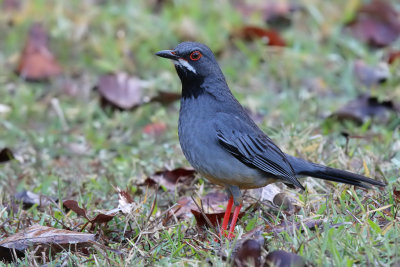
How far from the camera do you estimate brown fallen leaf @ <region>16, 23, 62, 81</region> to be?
26.2ft

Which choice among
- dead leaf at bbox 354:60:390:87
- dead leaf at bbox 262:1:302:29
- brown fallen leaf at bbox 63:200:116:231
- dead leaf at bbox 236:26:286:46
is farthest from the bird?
dead leaf at bbox 262:1:302:29

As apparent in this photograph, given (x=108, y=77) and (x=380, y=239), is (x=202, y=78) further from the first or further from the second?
(x=108, y=77)

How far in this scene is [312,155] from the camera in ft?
19.2

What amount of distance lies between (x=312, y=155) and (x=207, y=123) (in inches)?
49.8

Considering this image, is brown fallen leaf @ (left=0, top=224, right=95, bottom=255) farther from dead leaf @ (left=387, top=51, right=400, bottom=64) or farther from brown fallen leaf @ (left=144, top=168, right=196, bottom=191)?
dead leaf @ (left=387, top=51, right=400, bottom=64)

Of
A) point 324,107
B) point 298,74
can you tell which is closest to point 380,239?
point 324,107

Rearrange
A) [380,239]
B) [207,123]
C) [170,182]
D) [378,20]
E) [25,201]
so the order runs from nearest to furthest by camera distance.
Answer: [380,239] → [207,123] → [25,201] → [170,182] → [378,20]

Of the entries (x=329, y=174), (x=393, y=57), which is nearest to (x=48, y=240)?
(x=329, y=174)

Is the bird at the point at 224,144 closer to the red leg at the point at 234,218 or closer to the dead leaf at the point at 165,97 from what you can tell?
the red leg at the point at 234,218

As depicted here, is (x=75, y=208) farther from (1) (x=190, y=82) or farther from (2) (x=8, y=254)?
(1) (x=190, y=82)

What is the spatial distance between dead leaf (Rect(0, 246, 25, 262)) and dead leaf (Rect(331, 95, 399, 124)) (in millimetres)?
3633

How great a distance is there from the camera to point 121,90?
24.8 ft

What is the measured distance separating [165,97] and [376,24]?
3.19 metres

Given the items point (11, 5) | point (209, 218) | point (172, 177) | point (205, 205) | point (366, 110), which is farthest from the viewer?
point (11, 5)
